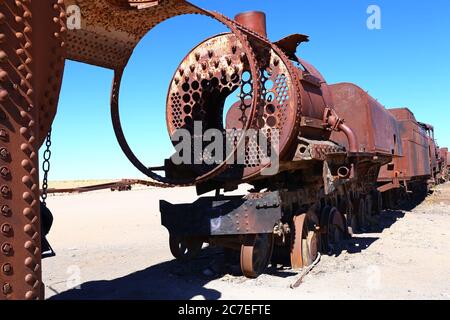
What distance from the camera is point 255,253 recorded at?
6.16m

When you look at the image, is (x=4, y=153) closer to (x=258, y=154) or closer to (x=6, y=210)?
(x=6, y=210)

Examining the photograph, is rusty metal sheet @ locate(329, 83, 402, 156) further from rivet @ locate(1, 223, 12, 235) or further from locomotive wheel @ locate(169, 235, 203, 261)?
rivet @ locate(1, 223, 12, 235)

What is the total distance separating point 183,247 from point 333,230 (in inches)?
120

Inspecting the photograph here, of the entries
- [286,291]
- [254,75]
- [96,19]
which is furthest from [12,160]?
[286,291]

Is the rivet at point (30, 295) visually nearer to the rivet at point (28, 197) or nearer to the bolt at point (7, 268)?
the bolt at point (7, 268)

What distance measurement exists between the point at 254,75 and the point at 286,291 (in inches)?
102

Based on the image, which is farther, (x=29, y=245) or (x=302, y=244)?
(x=302, y=244)

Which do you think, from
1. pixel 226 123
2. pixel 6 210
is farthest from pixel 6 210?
pixel 226 123

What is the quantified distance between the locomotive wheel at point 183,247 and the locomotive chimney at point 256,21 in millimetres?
3253

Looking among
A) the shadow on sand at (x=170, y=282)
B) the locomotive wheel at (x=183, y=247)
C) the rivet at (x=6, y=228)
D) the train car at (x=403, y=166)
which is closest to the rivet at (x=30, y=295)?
the rivet at (x=6, y=228)

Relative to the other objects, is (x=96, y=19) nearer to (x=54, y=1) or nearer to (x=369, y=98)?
(x=54, y=1)

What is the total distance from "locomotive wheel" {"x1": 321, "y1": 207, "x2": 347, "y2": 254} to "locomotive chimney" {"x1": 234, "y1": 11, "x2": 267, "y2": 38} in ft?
10.8

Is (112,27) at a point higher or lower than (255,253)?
higher

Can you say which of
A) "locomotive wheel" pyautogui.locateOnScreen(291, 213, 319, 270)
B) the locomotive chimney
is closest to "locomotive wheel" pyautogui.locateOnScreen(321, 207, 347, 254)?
"locomotive wheel" pyautogui.locateOnScreen(291, 213, 319, 270)
